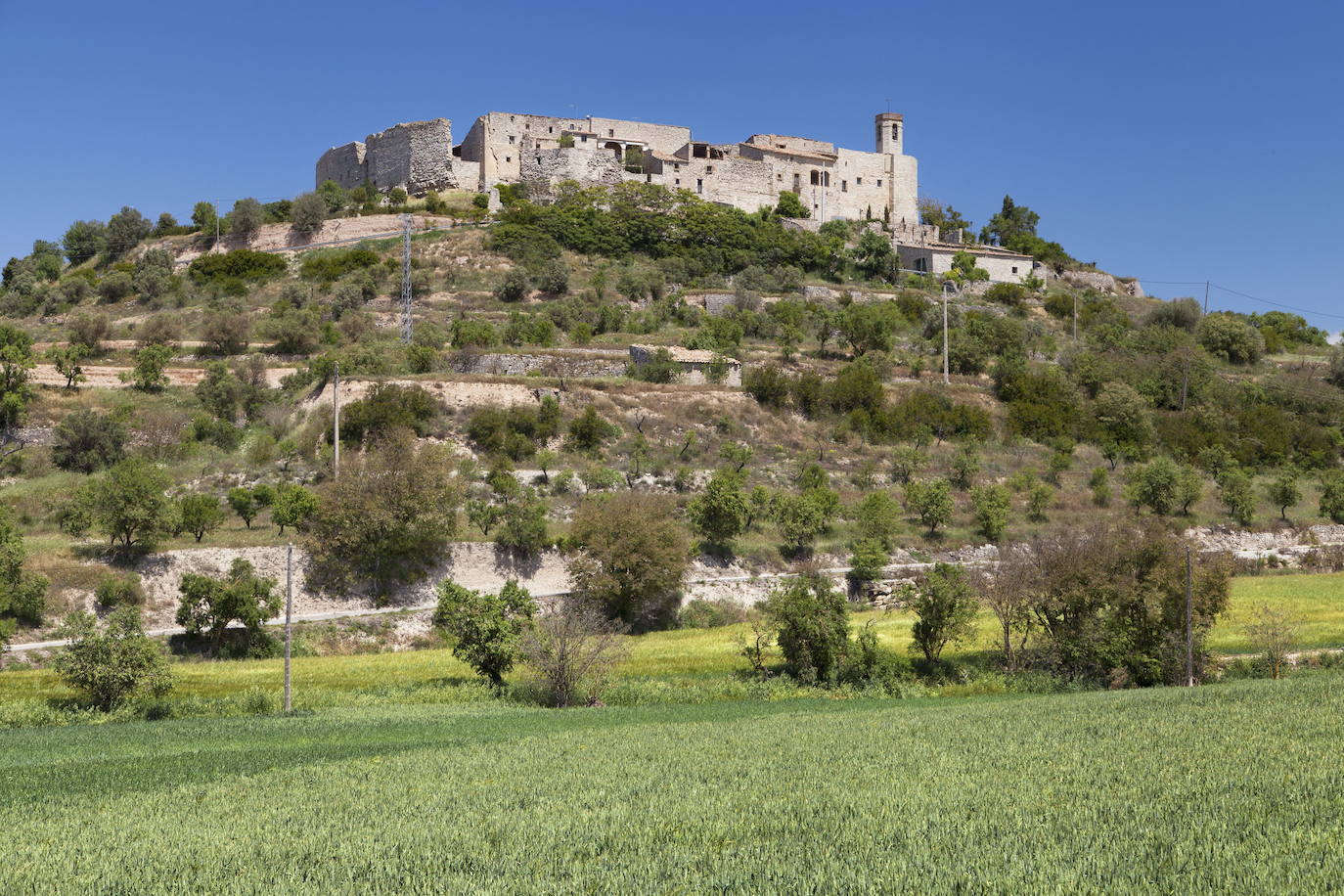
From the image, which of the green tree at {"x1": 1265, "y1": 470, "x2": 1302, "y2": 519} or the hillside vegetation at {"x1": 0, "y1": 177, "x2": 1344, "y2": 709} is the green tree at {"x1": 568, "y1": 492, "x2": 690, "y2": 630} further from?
the green tree at {"x1": 1265, "y1": 470, "x2": 1302, "y2": 519}

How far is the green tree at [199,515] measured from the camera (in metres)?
41.6

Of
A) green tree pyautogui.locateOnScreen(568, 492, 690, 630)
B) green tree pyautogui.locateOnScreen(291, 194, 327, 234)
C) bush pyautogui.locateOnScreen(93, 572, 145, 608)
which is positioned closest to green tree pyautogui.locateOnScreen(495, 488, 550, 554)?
green tree pyautogui.locateOnScreen(568, 492, 690, 630)

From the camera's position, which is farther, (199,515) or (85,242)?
(85,242)

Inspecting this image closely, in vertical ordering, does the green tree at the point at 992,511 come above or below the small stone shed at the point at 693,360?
below

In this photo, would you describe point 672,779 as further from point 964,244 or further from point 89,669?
point 964,244

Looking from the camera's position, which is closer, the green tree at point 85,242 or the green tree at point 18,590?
the green tree at point 18,590

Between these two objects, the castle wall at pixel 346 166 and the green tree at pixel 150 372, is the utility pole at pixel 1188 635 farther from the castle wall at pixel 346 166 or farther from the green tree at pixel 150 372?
the castle wall at pixel 346 166

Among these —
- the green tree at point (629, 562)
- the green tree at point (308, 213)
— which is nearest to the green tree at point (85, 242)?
the green tree at point (308, 213)

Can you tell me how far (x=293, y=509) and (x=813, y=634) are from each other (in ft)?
71.0

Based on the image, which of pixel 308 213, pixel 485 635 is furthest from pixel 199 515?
pixel 308 213

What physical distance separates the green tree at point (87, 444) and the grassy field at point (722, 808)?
1245 inches

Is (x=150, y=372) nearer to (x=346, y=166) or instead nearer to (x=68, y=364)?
(x=68, y=364)

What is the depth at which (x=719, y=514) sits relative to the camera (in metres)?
45.8

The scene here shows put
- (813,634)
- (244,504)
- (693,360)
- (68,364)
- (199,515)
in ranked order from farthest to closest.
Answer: (693,360)
(68,364)
(244,504)
(199,515)
(813,634)
